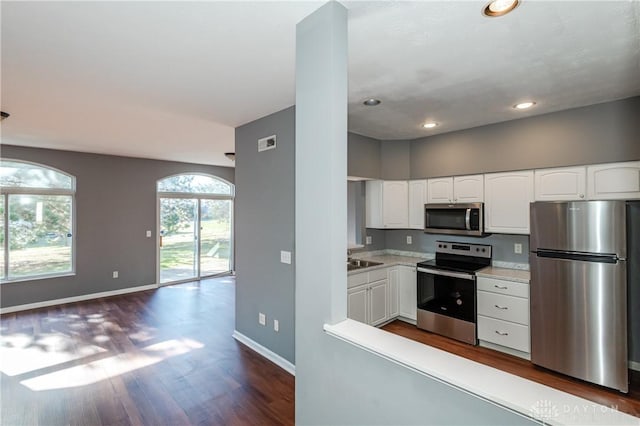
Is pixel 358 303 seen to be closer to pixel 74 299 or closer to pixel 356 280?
pixel 356 280

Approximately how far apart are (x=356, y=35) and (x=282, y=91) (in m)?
1.00

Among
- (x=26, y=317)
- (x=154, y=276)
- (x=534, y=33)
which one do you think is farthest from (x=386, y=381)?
(x=154, y=276)

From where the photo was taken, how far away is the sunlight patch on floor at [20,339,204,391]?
2.78 meters

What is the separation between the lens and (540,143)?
3270 millimetres

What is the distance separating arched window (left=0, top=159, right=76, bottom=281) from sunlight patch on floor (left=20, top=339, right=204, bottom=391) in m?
3.08

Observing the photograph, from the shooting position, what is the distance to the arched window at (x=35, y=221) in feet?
15.8

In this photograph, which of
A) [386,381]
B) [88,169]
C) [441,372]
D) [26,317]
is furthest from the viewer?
[88,169]

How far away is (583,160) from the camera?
9.91 feet

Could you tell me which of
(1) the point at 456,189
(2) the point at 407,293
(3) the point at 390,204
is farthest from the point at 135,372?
(1) the point at 456,189

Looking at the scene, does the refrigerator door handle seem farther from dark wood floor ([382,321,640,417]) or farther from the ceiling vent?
the ceiling vent

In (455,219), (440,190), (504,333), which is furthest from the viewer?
(440,190)

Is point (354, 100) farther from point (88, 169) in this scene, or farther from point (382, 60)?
point (88, 169)

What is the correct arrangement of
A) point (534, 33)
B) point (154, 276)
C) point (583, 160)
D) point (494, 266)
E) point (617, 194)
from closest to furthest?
point (534, 33) < point (617, 194) < point (583, 160) < point (494, 266) < point (154, 276)

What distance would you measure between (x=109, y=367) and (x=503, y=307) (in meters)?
4.08
